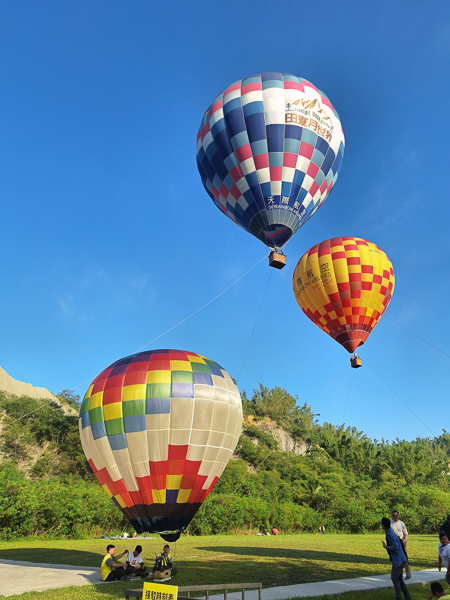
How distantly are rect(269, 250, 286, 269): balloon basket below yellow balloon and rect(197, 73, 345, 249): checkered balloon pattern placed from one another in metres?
A: 0.53

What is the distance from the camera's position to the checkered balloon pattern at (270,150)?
18.6m

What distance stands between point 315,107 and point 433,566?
57.3 ft

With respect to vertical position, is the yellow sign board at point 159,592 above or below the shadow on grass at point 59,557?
above

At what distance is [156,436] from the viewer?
10.8 meters

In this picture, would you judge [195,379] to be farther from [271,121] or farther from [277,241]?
[271,121]

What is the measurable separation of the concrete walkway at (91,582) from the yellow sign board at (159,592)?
113 inches

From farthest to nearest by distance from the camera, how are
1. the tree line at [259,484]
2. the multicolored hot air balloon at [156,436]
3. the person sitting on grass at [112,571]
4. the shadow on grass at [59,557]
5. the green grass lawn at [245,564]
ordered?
the tree line at [259,484], the shadow on grass at [59,557], the multicolored hot air balloon at [156,436], the person sitting on grass at [112,571], the green grass lawn at [245,564]

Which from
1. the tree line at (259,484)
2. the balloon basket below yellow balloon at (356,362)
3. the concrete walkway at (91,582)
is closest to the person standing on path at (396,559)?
the concrete walkway at (91,582)

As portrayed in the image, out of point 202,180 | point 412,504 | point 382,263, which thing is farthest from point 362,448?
point 202,180

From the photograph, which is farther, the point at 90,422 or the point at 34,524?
the point at 34,524

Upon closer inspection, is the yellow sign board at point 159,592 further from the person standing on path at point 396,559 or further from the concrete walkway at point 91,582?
the person standing on path at point 396,559

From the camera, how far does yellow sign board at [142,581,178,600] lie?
18.3ft

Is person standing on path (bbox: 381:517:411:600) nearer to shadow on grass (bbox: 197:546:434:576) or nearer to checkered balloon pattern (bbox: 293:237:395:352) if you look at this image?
shadow on grass (bbox: 197:546:434:576)

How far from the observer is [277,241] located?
19281 mm
